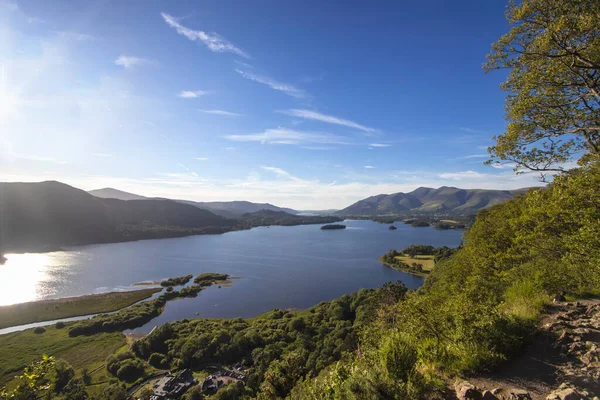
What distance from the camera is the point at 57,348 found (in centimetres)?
4003

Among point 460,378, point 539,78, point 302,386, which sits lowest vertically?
point 302,386

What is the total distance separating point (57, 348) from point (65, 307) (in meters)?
21.7

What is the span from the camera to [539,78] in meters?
7.18

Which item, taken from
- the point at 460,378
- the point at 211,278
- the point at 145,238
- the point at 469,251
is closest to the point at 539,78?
the point at 460,378

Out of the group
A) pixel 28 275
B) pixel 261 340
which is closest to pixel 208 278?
pixel 261 340

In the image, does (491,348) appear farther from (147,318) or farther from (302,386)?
(147,318)

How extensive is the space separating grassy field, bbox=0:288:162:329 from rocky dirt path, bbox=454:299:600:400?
70.2 m

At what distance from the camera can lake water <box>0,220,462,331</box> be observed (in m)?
59.5

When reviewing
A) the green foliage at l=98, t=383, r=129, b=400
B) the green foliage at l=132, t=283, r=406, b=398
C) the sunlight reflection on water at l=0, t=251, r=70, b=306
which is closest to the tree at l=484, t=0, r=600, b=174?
the green foliage at l=132, t=283, r=406, b=398

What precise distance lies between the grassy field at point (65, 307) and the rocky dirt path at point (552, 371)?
70.2m

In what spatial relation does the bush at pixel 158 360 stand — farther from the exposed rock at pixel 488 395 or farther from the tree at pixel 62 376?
the exposed rock at pixel 488 395

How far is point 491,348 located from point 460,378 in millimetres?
1005

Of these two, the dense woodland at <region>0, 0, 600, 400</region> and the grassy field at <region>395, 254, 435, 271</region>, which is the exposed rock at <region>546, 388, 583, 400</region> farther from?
the grassy field at <region>395, 254, 435, 271</region>

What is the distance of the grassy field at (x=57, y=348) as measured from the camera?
3522 centimetres
